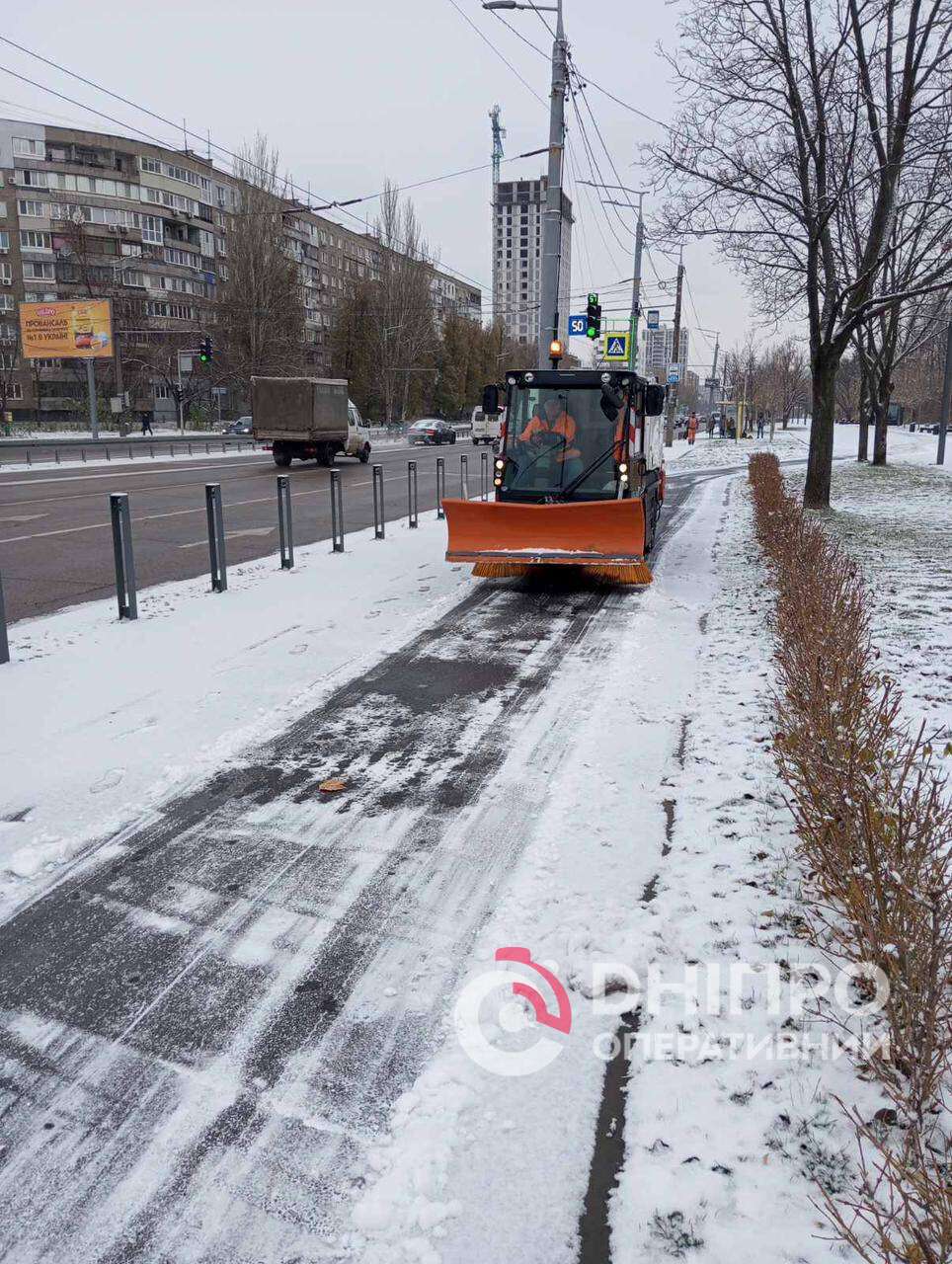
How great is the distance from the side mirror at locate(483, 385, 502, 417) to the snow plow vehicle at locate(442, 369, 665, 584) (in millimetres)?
13

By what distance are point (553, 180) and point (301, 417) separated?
1507 cm

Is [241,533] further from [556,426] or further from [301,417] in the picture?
[301,417]

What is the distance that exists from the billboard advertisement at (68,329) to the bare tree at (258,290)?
45.4 ft

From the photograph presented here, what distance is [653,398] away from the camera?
11102mm

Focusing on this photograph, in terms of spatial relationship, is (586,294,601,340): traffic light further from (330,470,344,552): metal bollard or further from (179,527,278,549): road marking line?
(330,470,344,552): metal bollard

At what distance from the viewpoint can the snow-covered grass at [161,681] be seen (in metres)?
4.54

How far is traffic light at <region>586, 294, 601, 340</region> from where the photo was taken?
762 inches

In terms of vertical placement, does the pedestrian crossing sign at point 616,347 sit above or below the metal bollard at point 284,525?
above

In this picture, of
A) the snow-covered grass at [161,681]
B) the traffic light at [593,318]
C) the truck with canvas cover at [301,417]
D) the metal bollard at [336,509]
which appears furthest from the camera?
the truck with canvas cover at [301,417]

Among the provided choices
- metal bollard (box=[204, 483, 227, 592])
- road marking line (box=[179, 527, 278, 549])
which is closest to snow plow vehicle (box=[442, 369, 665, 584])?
metal bollard (box=[204, 483, 227, 592])

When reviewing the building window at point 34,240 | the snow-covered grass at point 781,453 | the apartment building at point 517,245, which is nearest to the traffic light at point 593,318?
the snow-covered grass at point 781,453

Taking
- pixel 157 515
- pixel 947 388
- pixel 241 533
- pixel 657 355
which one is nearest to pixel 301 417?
pixel 157 515

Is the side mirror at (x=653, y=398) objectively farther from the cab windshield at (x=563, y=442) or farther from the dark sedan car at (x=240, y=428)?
the dark sedan car at (x=240, y=428)

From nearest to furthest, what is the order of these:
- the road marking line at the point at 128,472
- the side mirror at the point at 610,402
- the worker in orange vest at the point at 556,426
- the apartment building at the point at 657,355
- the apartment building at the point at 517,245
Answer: the side mirror at the point at 610,402 → the worker in orange vest at the point at 556,426 → the road marking line at the point at 128,472 → the apartment building at the point at 657,355 → the apartment building at the point at 517,245
